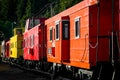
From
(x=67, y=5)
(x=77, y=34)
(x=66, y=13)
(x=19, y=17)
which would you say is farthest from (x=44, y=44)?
(x=19, y=17)

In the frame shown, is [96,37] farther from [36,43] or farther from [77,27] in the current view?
[36,43]

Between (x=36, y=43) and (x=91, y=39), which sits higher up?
(x=36, y=43)

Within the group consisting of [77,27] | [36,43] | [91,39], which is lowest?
[91,39]

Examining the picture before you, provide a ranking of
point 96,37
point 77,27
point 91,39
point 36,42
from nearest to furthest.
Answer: point 96,37 → point 91,39 → point 77,27 → point 36,42

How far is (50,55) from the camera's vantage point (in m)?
22.9

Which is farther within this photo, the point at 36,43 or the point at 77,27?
the point at 36,43

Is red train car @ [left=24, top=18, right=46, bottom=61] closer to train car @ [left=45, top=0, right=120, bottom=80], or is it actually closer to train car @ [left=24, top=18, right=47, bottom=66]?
train car @ [left=24, top=18, right=47, bottom=66]

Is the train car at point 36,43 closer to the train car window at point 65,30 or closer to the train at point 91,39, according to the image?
the train at point 91,39

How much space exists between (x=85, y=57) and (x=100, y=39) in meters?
1.12

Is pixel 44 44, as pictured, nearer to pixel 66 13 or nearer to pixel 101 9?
pixel 66 13

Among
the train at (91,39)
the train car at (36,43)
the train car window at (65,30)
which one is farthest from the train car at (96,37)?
the train car at (36,43)

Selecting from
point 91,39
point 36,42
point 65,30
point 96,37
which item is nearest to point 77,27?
point 65,30

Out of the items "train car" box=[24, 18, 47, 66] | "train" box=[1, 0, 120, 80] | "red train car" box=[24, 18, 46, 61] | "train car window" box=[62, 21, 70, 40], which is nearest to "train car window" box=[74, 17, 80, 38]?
"train" box=[1, 0, 120, 80]

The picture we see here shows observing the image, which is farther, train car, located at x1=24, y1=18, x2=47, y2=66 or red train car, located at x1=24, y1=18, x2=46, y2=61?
red train car, located at x1=24, y1=18, x2=46, y2=61
